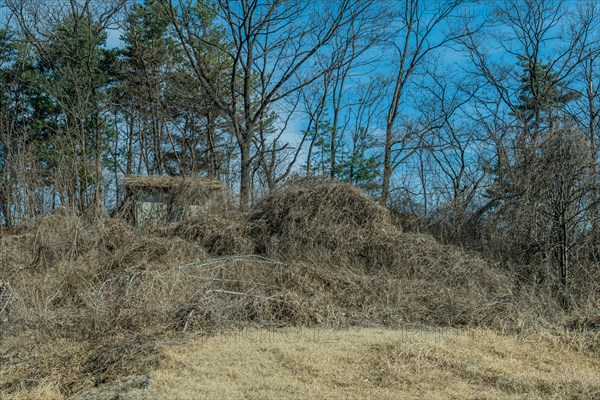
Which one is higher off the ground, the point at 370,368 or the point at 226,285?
the point at 226,285

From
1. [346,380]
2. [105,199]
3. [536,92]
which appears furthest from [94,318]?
[536,92]

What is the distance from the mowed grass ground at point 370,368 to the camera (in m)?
5.01

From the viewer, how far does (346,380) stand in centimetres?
533

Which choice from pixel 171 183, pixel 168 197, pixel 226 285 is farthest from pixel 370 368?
pixel 171 183

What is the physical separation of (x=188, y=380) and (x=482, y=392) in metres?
2.65

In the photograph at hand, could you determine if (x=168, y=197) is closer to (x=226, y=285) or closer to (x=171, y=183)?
(x=171, y=183)

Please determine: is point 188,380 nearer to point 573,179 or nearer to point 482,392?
point 482,392

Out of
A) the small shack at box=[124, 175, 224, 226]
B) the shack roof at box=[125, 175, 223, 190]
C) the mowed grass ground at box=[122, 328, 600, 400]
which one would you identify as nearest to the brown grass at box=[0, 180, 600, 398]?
the mowed grass ground at box=[122, 328, 600, 400]

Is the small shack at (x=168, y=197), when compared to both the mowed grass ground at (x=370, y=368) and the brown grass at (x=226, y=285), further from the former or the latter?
the mowed grass ground at (x=370, y=368)

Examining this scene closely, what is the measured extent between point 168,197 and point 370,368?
11.1 metres

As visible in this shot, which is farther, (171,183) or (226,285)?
(171,183)

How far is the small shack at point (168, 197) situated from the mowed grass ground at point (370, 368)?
8808 mm

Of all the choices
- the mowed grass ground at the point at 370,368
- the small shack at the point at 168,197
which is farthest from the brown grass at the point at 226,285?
the small shack at the point at 168,197

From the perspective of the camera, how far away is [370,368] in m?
5.67
